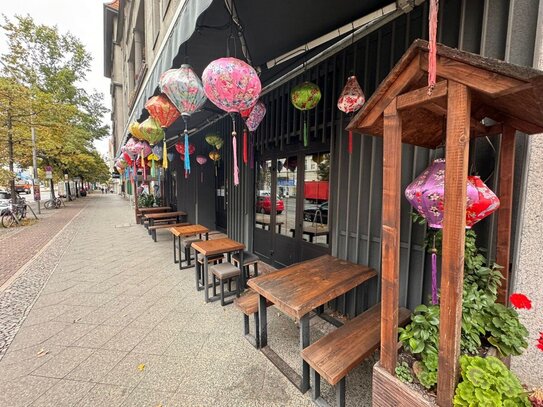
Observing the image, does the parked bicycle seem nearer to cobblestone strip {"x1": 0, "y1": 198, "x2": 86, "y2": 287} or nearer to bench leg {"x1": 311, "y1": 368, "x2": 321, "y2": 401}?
cobblestone strip {"x1": 0, "y1": 198, "x2": 86, "y2": 287}

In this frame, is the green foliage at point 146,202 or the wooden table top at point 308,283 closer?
the wooden table top at point 308,283

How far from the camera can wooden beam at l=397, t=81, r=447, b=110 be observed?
124 centimetres

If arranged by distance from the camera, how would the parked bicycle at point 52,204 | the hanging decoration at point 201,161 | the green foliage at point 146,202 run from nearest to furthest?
the hanging decoration at point 201,161
the green foliage at point 146,202
the parked bicycle at point 52,204

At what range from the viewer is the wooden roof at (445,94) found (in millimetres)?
1046

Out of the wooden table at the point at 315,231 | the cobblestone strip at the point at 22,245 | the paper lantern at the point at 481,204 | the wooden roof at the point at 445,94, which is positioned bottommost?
the cobblestone strip at the point at 22,245

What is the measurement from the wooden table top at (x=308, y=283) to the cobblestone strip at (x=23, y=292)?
3.07 metres

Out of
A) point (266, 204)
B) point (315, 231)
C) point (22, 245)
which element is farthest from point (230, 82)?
point (22, 245)

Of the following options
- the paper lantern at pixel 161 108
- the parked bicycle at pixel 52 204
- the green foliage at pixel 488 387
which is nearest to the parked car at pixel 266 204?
the paper lantern at pixel 161 108

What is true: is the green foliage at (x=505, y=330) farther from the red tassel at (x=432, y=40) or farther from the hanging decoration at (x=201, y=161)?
the hanging decoration at (x=201, y=161)

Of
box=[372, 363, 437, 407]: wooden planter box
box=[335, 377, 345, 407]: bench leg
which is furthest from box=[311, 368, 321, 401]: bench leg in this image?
box=[372, 363, 437, 407]: wooden planter box

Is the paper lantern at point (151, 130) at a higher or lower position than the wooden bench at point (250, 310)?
higher

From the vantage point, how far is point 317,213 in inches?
153

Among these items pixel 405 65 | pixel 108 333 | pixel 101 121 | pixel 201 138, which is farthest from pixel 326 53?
pixel 101 121

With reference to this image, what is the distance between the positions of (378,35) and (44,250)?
29.6ft
